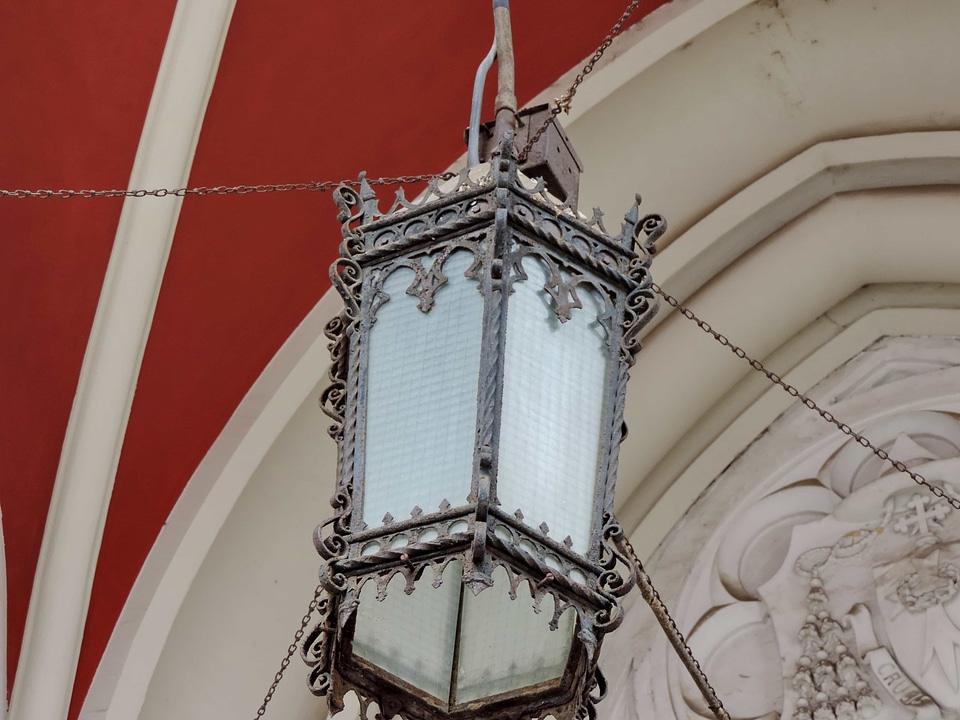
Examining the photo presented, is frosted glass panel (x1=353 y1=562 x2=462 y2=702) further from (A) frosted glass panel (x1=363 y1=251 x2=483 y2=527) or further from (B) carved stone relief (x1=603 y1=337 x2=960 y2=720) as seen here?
(B) carved stone relief (x1=603 y1=337 x2=960 y2=720)

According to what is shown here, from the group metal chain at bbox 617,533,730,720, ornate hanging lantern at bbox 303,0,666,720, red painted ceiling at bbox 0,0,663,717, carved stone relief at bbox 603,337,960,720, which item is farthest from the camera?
carved stone relief at bbox 603,337,960,720

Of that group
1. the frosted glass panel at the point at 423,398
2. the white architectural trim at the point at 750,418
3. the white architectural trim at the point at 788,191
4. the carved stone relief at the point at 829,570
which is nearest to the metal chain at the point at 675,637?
the carved stone relief at the point at 829,570

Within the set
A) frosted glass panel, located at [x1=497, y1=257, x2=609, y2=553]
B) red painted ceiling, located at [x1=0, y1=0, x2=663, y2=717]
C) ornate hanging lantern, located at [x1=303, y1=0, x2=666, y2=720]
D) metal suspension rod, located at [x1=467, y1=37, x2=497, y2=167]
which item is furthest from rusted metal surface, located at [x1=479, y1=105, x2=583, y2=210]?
red painted ceiling, located at [x1=0, y1=0, x2=663, y2=717]

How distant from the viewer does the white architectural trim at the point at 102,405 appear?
311 centimetres

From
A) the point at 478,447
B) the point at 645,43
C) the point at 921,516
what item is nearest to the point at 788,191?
the point at 645,43

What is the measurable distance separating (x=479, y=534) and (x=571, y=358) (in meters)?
0.35

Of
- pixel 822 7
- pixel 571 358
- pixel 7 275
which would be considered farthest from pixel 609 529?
pixel 822 7

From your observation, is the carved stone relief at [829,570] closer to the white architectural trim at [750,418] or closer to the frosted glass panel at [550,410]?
the white architectural trim at [750,418]

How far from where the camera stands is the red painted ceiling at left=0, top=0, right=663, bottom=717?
3.01m

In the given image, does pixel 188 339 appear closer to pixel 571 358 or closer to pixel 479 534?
pixel 571 358

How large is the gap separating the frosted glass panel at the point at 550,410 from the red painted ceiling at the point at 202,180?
1.34 metres

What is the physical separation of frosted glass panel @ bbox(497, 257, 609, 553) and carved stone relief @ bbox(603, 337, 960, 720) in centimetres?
159

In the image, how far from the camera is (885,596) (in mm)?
3369

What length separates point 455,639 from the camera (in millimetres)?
2057
